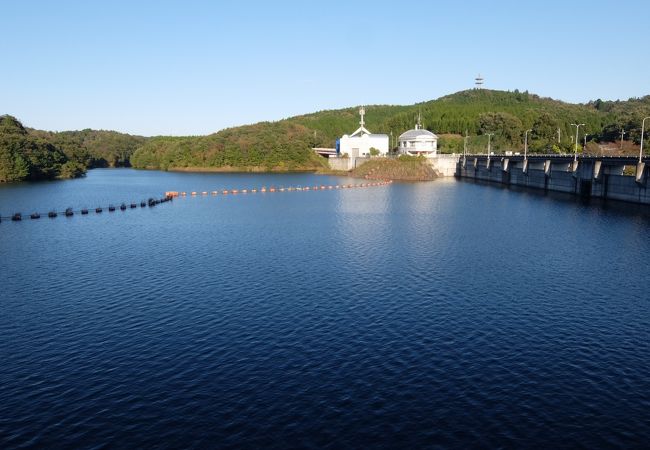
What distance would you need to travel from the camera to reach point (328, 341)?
1570 inches

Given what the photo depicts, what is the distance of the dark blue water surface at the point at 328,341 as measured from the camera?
28.1 meters

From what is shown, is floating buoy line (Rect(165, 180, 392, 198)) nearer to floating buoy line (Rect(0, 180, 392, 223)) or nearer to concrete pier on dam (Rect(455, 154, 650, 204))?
floating buoy line (Rect(0, 180, 392, 223))

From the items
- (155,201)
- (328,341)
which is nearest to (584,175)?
(155,201)

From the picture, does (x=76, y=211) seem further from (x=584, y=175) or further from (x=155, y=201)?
(x=584, y=175)

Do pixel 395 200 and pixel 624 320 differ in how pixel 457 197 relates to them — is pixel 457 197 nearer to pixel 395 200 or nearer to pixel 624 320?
pixel 395 200

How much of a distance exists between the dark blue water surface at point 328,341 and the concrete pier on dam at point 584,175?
3640cm

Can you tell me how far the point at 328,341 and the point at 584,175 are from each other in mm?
120705

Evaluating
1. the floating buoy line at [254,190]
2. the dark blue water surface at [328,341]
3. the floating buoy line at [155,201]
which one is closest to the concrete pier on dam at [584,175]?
the dark blue water surface at [328,341]

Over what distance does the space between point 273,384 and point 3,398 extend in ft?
55.6

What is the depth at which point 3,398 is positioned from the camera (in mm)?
31062

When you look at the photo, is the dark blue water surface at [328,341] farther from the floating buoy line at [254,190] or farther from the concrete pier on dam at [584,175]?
the floating buoy line at [254,190]

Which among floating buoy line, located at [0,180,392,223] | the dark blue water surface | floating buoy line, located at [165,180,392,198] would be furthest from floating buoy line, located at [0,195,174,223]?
the dark blue water surface

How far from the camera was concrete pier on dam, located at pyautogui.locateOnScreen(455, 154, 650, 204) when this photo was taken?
114250mm

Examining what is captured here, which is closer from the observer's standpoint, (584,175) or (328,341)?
(328,341)
